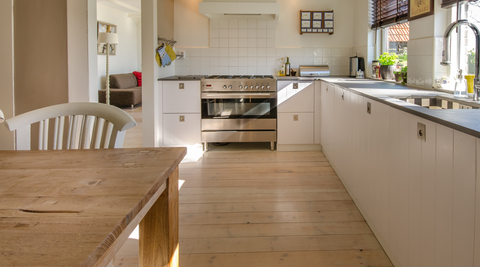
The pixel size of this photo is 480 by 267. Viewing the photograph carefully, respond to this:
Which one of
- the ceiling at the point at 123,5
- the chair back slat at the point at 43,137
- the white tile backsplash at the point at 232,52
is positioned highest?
the ceiling at the point at 123,5

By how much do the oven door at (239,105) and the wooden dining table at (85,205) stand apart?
311cm

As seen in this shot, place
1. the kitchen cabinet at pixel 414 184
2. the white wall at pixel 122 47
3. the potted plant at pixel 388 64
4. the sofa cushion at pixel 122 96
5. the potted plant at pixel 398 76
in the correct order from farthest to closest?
the white wall at pixel 122 47 < the sofa cushion at pixel 122 96 < the potted plant at pixel 388 64 < the potted plant at pixel 398 76 < the kitchen cabinet at pixel 414 184

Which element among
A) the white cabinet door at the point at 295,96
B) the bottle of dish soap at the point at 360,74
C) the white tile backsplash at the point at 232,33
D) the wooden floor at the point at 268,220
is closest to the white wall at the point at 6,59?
the wooden floor at the point at 268,220

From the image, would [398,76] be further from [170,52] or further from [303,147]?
[170,52]

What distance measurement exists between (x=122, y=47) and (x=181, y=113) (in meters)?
6.84

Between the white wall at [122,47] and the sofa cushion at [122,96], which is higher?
the white wall at [122,47]

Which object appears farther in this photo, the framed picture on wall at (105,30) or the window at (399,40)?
the framed picture on wall at (105,30)

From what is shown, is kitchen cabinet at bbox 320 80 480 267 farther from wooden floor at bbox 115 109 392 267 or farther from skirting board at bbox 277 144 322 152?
skirting board at bbox 277 144 322 152

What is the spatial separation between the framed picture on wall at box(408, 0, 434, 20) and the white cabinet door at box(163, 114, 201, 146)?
2444mm

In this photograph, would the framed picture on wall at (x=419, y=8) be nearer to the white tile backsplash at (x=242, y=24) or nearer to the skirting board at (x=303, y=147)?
the skirting board at (x=303, y=147)

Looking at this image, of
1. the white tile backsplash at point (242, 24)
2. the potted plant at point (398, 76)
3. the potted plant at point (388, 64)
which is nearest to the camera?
the potted plant at point (398, 76)

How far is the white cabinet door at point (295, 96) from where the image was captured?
4387 mm

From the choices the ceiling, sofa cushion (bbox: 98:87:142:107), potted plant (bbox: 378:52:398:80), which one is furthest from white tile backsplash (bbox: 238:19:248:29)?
the ceiling

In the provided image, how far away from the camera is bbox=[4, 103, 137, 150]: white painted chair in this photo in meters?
1.44
